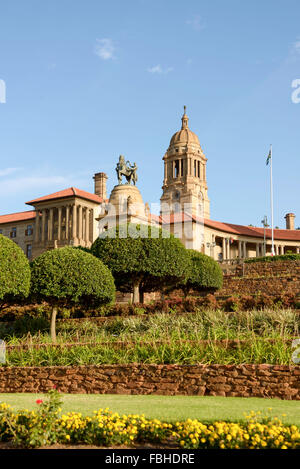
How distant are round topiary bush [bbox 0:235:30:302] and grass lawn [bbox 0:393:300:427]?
29.1ft

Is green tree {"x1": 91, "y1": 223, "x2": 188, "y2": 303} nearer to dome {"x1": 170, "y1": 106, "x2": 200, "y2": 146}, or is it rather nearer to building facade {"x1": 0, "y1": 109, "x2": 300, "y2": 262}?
building facade {"x1": 0, "y1": 109, "x2": 300, "y2": 262}

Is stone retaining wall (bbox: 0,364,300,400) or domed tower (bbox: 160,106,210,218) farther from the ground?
domed tower (bbox: 160,106,210,218)

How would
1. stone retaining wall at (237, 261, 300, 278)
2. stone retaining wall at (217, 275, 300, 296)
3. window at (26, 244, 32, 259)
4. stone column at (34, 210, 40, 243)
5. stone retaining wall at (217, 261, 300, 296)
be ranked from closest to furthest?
stone retaining wall at (217, 275, 300, 296)
stone retaining wall at (217, 261, 300, 296)
stone retaining wall at (237, 261, 300, 278)
stone column at (34, 210, 40, 243)
window at (26, 244, 32, 259)

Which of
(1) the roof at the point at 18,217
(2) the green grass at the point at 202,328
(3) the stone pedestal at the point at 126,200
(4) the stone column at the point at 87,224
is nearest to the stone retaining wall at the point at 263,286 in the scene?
(3) the stone pedestal at the point at 126,200

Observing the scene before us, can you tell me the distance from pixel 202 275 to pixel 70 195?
110 feet

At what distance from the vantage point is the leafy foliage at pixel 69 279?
19859 millimetres

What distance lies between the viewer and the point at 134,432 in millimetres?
6688

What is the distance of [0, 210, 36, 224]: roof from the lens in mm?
70562

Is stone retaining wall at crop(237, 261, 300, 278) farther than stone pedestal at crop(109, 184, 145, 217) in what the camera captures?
Yes

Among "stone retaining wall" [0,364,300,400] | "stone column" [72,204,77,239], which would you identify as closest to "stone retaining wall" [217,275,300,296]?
"stone retaining wall" [0,364,300,400]

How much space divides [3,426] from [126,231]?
73.6ft

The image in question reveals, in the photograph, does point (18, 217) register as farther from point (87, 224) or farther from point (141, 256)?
point (141, 256)

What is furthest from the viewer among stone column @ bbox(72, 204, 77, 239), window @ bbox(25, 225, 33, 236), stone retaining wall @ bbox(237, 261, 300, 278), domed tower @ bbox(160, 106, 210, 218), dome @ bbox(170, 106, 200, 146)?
dome @ bbox(170, 106, 200, 146)
